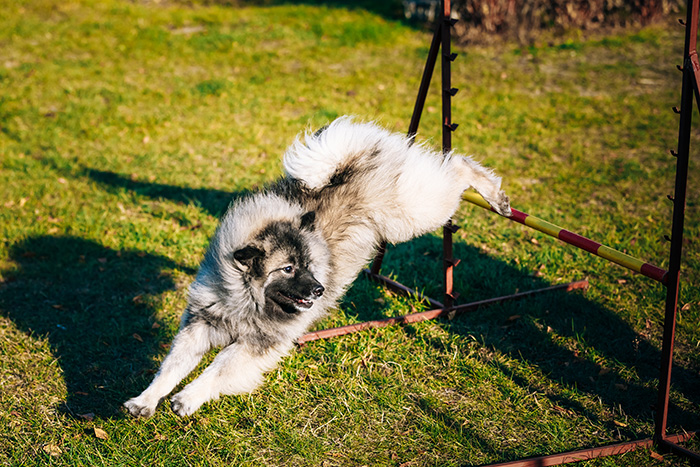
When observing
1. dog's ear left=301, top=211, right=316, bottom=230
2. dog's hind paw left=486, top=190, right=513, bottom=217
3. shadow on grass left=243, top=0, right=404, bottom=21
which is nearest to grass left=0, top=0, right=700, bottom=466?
dog's hind paw left=486, top=190, right=513, bottom=217

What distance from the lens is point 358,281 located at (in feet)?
14.7

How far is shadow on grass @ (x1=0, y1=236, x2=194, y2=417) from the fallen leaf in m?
0.27

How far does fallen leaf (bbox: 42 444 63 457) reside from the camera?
2860mm

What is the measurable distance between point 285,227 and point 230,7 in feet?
35.5

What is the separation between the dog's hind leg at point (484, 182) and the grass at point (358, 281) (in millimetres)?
889

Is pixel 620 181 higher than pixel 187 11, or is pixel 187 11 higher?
pixel 187 11

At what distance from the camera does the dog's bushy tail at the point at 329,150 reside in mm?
3398

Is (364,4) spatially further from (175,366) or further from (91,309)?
(175,366)

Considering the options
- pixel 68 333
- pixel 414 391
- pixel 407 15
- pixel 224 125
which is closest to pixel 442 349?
pixel 414 391

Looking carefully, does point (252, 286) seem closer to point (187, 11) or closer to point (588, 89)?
point (588, 89)

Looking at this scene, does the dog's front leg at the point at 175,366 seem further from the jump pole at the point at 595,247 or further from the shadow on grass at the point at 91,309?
the jump pole at the point at 595,247

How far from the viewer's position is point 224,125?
24.2 feet

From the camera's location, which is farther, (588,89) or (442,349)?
(588,89)

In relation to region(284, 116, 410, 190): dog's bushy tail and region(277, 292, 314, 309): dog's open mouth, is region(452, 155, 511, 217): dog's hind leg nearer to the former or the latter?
region(284, 116, 410, 190): dog's bushy tail
